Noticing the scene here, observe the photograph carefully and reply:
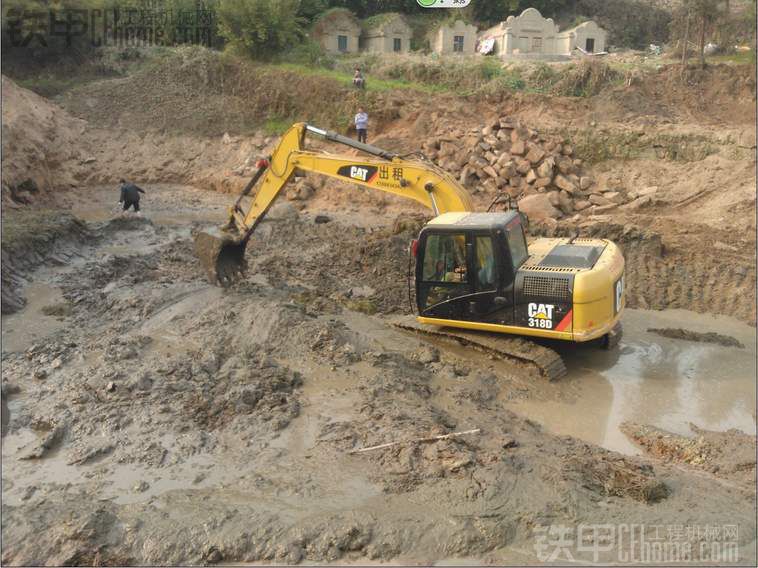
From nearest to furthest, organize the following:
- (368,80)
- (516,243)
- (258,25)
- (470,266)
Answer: (470,266) → (516,243) → (368,80) → (258,25)

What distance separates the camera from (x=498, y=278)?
301 inches

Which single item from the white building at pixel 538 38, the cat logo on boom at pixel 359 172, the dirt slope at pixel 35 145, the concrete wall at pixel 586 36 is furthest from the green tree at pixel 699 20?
the dirt slope at pixel 35 145

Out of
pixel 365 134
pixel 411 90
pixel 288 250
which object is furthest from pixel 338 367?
pixel 411 90

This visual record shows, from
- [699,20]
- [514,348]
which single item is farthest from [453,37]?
[514,348]

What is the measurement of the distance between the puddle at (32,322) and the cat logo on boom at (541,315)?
6421 millimetres

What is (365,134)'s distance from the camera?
59.0 feet

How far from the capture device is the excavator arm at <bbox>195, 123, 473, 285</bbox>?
8.84 m

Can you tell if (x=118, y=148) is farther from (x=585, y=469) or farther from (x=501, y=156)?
(x=585, y=469)

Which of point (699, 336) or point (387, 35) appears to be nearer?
point (699, 336)

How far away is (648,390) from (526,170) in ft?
28.1

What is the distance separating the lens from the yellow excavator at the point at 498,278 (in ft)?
24.2

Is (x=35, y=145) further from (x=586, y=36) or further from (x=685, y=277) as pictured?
(x=586, y=36)

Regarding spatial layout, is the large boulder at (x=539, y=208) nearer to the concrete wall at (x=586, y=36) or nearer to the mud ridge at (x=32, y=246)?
the mud ridge at (x=32, y=246)

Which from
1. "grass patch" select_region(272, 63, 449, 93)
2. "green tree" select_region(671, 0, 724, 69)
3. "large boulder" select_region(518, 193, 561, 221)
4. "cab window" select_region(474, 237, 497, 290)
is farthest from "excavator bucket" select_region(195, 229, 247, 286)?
"green tree" select_region(671, 0, 724, 69)
